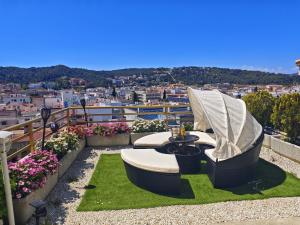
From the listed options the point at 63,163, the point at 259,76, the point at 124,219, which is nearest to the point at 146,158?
the point at 124,219

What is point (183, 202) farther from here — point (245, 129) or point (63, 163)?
point (63, 163)

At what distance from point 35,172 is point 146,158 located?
245 cm

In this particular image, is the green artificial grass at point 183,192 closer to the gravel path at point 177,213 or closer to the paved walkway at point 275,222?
the gravel path at point 177,213

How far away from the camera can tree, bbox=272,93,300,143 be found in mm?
8867

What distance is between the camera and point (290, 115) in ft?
29.4

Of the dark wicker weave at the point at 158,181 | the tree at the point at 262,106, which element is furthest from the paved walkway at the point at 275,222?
the tree at the point at 262,106

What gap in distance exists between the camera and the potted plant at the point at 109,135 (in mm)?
10234

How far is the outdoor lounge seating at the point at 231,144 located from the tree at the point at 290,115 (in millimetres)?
2335

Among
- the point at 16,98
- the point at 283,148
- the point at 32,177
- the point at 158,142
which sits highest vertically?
the point at 32,177

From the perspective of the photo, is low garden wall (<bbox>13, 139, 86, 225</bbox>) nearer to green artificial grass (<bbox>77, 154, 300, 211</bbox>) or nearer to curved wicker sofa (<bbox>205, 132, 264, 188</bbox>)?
green artificial grass (<bbox>77, 154, 300, 211</bbox>)

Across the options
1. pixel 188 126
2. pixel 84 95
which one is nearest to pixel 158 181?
pixel 188 126

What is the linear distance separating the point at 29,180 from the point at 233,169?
421cm

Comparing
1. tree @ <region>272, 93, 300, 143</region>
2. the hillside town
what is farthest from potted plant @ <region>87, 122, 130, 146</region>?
the hillside town

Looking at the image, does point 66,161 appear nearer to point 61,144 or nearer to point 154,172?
point 61,144
